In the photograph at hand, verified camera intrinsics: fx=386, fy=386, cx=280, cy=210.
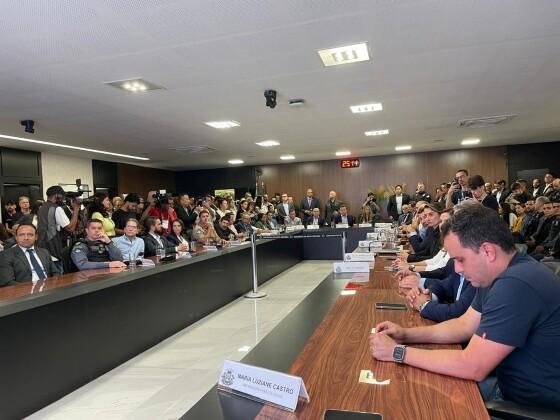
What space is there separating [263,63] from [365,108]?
2.30 metres

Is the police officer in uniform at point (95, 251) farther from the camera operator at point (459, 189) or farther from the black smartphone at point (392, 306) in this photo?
the camera operator at point (459, 189)

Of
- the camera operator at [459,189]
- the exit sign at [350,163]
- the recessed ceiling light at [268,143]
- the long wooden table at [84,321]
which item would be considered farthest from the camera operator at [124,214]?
the exit sign at [350,163]

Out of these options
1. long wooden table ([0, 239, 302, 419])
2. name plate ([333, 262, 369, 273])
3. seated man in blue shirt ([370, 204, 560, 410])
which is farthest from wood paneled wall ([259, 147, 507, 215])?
seated man in blue shirt ([370, 204, 560, 410])

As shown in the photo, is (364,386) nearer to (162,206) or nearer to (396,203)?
(162,206)

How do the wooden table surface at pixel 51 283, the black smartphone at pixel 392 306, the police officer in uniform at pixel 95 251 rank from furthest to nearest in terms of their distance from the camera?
the police officer in uniform at pixel 95 251
the wooden table surface at pixel 51 283
the black smartphone at pixel 392 306

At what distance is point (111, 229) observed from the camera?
5266 mm

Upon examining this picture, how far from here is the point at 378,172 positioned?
37.2 ft

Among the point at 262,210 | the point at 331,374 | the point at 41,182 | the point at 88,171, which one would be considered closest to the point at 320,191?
the point at 262,210

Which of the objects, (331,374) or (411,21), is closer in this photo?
(331,374)

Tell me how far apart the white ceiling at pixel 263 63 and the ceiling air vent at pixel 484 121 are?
226 millimetres

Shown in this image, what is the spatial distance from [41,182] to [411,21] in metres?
7.87

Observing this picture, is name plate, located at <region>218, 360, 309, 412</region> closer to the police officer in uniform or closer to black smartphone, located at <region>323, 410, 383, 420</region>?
black smartphone, located at <region>323, 410, 383, 420</region>

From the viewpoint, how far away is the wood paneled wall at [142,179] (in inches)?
412

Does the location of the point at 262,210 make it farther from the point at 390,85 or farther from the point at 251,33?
the point at 251,33
